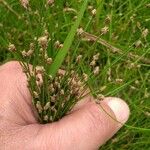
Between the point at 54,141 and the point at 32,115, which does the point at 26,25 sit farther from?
the point at 54,141

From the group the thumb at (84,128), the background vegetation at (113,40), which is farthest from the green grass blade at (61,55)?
→ the background vegetation at (113,40)

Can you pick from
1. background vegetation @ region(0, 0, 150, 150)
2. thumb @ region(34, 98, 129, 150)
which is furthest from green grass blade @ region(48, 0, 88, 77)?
background vegetation @ region(0, 0, 150, 150)

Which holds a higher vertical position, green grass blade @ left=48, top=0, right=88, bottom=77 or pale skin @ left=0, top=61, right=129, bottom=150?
green grass blade @ left=48, top=0, right=88, bottom=77

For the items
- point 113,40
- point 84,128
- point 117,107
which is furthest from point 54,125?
point 113,40

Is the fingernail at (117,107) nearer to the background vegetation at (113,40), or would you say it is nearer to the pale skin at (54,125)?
the pale skin at (54,125)

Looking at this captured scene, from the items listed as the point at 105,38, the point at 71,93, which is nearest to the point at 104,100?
the point at 71,93

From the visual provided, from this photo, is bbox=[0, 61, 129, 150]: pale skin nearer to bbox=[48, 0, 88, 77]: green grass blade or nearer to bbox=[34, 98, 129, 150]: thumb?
bbox=[34, 98, 129, 150]: thumb

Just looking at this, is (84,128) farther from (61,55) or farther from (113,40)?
(113,40)
